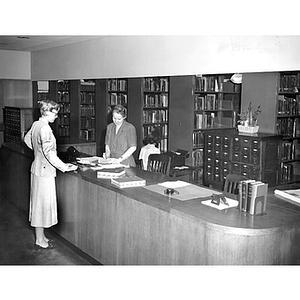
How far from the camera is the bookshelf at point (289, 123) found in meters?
7.11

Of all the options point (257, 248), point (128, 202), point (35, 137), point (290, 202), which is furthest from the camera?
point (35, 137)

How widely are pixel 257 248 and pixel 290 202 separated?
767mm

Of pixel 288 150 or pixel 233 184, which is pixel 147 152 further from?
pixel 233 184

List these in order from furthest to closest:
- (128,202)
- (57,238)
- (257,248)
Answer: (57,238)
(128,202)
(257,248)

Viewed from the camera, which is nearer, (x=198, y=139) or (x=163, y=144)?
(x=198, y=139)

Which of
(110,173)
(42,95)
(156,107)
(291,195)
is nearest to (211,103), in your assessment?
(156,107)

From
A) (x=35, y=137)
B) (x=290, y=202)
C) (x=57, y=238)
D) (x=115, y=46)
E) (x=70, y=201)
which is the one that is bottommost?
(x=57, y=238)

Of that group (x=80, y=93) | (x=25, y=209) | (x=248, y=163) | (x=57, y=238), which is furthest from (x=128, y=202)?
(x=80, y=93)

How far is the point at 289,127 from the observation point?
7.39 metres

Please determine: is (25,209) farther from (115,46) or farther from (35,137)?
(115,46)

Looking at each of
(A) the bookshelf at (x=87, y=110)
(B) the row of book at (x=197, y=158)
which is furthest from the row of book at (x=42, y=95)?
(B) the row of book at (x=197, y=158)

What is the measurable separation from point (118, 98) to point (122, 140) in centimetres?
383

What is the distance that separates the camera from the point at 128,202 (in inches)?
144

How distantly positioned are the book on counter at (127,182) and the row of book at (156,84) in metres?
4.51
